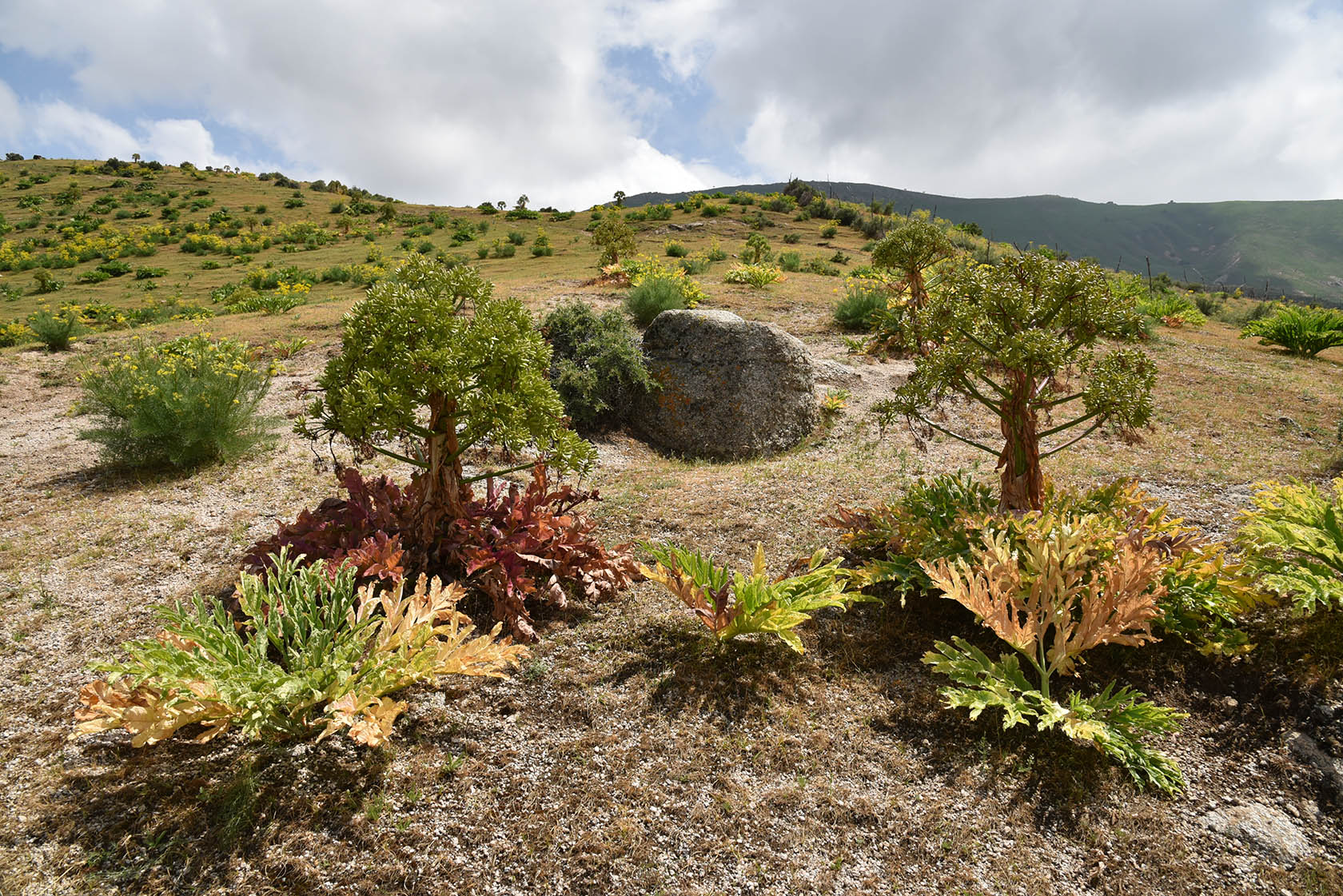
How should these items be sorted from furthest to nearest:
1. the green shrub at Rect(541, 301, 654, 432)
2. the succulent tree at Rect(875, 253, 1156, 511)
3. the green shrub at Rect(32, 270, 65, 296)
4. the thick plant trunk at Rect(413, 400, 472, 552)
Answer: the green shrub at Rect(32, 270, 65, 296), the green shrub at Rect(541, 301, 654, 432), the thick plant trunk at Rect(413, 400, 472, 552), the succulent tree at Rect(875, 253, 1156, 511)

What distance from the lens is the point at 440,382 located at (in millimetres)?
3340

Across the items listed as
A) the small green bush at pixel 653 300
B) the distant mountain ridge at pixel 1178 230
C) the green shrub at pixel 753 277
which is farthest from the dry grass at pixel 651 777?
the distant mountain ridge at pixel 1178 230

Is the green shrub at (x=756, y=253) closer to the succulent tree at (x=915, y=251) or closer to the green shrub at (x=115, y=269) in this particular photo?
the succulent tree at (x=915, y=251)

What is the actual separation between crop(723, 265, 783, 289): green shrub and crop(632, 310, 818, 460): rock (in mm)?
7672

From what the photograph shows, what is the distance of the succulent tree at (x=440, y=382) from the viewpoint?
3346mm

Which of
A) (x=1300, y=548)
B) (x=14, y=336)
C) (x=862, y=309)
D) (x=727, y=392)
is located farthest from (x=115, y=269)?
(x=1300, y=548)

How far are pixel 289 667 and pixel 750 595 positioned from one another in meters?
2.28

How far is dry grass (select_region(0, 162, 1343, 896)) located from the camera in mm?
2184

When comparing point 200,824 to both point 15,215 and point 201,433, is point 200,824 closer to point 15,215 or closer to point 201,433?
point 201,433

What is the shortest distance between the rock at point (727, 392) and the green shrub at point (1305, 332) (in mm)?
9934

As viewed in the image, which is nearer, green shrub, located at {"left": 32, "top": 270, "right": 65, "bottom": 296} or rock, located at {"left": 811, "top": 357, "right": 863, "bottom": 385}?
rock, located at {"left": 811, "top": 357, "right": 863, "bottom": 385}

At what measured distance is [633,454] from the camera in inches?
297

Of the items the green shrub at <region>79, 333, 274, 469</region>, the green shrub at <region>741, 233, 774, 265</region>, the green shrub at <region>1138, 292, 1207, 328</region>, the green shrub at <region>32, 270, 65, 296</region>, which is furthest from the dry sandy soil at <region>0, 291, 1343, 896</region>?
the green shrub at <region>32, 270, 65, 296</region>

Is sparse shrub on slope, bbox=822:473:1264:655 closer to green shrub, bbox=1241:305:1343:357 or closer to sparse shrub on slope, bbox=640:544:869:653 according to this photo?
sparse shrub on slope, bbox=640:544:869:653
